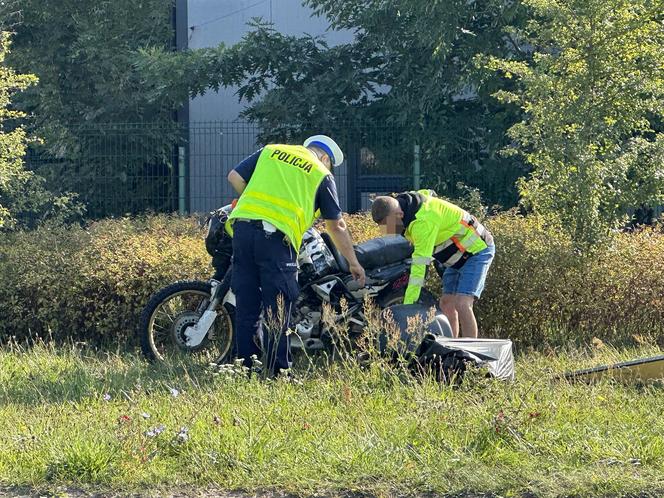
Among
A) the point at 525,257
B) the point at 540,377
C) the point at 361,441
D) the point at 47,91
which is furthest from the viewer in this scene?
the point at 47,91

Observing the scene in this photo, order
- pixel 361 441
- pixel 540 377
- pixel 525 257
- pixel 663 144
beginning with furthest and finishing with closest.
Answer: pixel 663 144, pixel 525 257, pixel 540 377, pixel 361 441

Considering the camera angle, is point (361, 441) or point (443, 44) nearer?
point (361, 441)

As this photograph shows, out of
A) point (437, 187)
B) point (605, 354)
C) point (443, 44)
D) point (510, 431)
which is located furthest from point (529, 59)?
point (510, 431)

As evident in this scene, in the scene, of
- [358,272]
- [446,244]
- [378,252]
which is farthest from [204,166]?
[358,272]

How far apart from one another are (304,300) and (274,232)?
741mm

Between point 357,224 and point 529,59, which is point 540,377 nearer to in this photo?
point 357,224

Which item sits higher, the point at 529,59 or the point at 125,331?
the point at 529,59

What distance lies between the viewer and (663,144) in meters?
8.37

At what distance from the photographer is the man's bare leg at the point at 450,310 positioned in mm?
6816

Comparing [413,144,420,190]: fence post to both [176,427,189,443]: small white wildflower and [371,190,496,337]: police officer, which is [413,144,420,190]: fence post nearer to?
[371,190,496,337]: police officer

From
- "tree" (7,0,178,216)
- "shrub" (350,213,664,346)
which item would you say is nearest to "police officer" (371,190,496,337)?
"shrub" (350,213,664,346)

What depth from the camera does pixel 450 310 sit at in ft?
22.8

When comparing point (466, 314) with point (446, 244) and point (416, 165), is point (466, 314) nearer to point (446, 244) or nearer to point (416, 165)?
point (446, 244)

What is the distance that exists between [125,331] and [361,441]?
3647 millimetres
